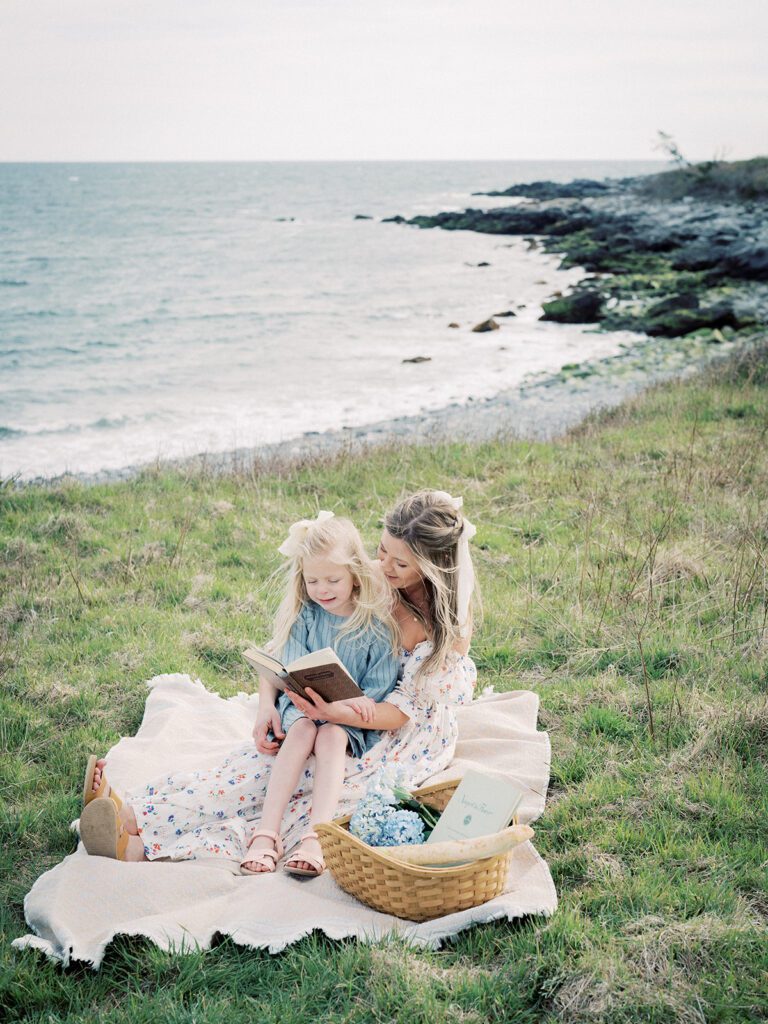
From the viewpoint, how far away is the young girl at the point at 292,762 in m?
3.44

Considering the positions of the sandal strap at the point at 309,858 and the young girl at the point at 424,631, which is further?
the young girl at the point at 424,631

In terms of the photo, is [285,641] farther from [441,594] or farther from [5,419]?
[5,419]

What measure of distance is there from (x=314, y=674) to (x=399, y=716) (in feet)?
1.79

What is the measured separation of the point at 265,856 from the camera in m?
3.40

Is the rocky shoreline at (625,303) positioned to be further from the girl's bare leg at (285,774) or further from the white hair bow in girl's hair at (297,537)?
the girl's bare leg at (285,774)

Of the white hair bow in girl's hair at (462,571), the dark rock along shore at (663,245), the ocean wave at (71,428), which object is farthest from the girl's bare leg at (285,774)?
the dark rock along shore at (663,245)

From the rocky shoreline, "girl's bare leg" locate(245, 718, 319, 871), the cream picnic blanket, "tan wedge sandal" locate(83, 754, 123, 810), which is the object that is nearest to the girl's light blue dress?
"girl's bare leg" locate(245, 718, 319, 871)

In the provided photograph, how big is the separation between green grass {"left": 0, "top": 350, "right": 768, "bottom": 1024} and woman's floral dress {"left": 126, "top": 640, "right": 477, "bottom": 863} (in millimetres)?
404

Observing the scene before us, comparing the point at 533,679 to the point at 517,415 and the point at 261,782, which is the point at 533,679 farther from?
the point at 517,415

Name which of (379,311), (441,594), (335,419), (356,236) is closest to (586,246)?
(379,311)

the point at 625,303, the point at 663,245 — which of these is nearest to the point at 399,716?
the point at 625,303

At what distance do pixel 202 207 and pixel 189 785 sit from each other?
77410 mm

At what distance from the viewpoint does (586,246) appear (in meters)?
38.0

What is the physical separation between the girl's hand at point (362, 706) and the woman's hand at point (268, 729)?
34cm
